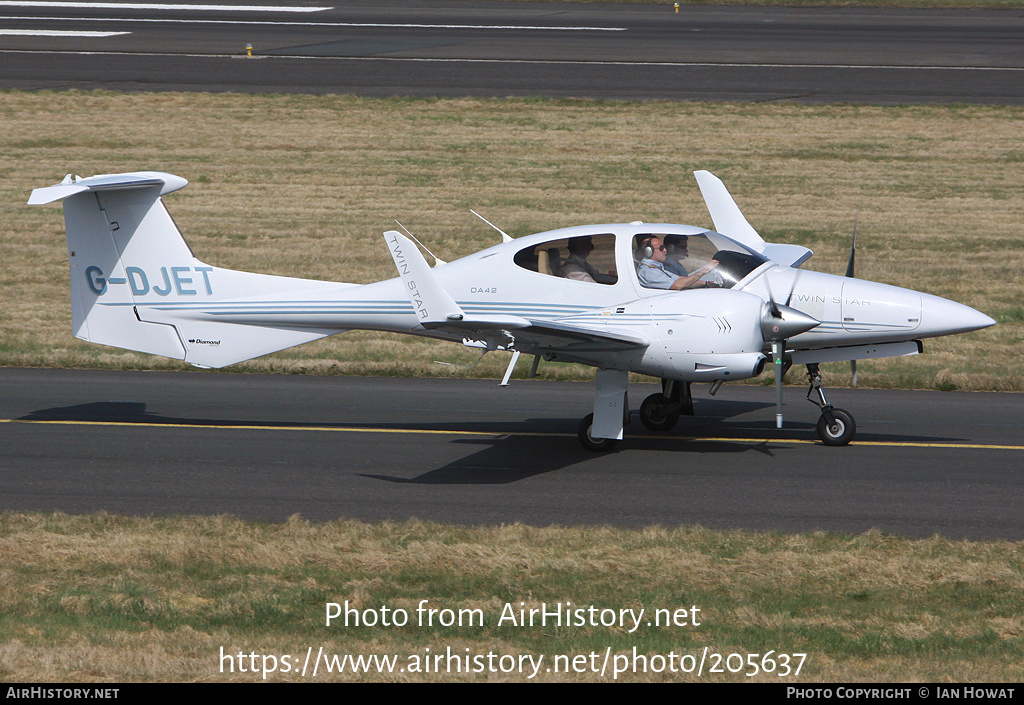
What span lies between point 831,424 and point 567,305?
337 cm

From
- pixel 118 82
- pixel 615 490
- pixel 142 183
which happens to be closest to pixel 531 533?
pixel 615 490

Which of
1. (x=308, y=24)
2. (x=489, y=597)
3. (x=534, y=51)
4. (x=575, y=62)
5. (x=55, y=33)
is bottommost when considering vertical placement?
(x=489, y=597)

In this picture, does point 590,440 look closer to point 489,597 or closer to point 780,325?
point 780,325

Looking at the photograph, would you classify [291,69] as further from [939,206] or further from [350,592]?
[350,592]

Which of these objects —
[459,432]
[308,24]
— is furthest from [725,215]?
[308,24]

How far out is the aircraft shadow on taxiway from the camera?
41.2 ft

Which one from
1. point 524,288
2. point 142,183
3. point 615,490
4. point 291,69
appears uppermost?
point 291,69

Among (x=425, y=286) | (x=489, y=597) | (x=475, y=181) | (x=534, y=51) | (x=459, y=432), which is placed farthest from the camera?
(x=534, y=51)

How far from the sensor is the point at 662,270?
12789mm

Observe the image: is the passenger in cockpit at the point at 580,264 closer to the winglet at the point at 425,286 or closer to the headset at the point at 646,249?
the headset at the point at 646,249

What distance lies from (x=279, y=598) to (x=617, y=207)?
18.4 m

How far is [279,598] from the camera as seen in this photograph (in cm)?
880

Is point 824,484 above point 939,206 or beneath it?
beneath

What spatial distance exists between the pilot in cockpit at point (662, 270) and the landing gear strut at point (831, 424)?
1.75 metres
